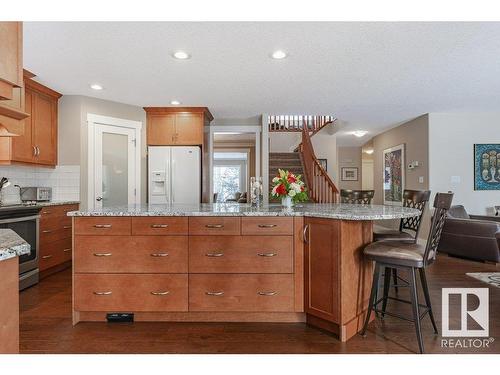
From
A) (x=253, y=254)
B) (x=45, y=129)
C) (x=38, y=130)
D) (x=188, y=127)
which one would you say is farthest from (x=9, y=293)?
(x=188, y=127)

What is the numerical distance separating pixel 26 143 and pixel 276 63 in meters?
3.14

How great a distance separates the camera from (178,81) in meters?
3.73

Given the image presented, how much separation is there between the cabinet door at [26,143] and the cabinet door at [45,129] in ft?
0.22

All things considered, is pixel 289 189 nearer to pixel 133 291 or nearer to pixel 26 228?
pixel 133 291

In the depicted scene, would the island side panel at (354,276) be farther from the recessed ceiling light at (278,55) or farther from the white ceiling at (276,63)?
the recessed ceiling light at (278,55)

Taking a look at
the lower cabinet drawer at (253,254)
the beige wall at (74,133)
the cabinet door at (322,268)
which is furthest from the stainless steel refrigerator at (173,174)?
the cabinet door at (322,268)

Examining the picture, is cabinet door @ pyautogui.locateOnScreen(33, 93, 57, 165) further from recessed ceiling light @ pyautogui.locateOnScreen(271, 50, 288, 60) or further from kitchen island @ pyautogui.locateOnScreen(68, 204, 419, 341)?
recessed ceiling light @ pyautogui.locateOnScreen(271, 50, 288, 60)

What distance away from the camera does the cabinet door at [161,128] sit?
4988 mm

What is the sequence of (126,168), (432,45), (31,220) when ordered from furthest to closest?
(126,168) → (31,220) → (432,45)

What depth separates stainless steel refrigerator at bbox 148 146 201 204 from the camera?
490 cm

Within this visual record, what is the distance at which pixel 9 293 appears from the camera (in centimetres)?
104
